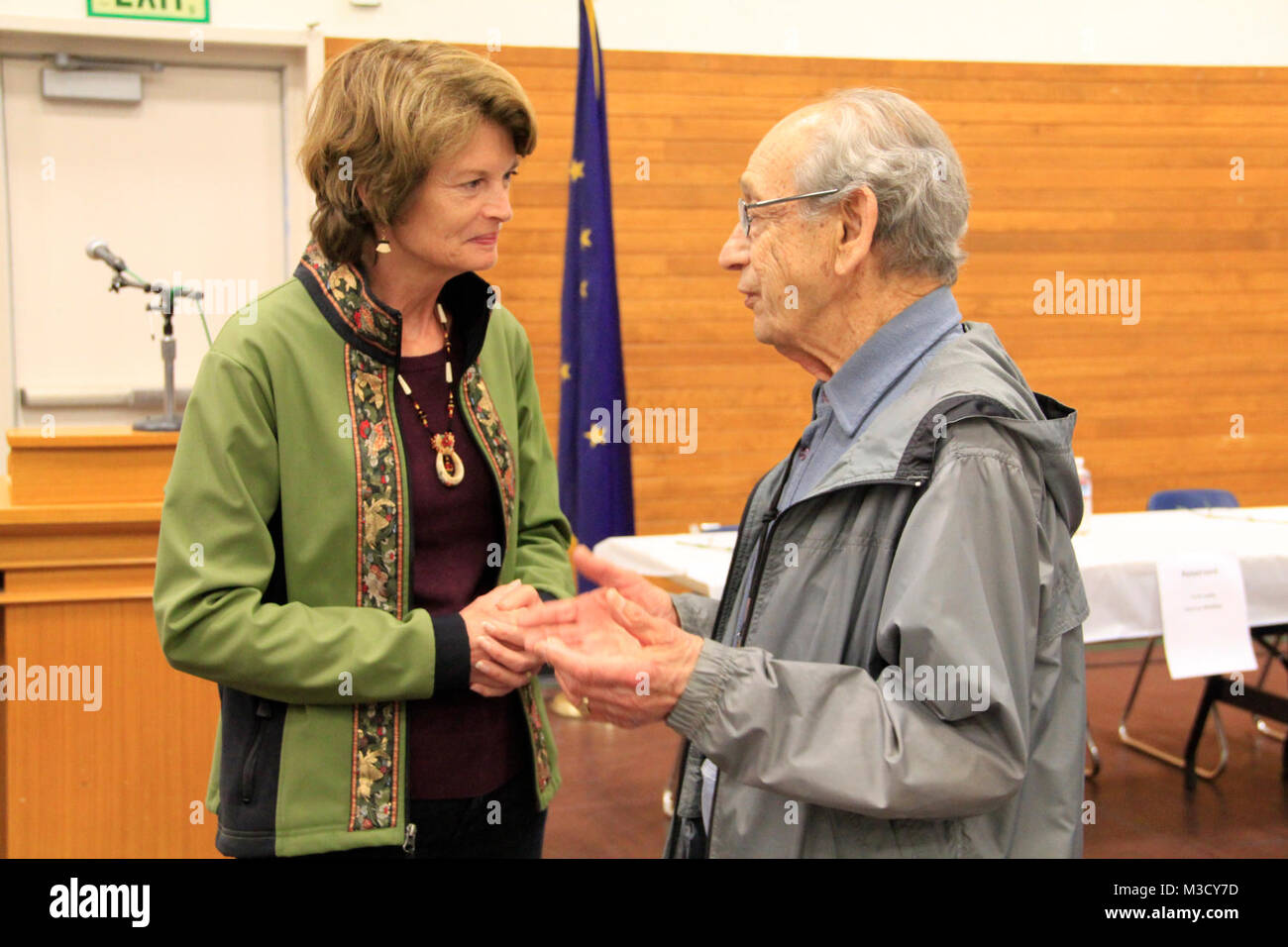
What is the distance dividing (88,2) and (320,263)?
4.28m

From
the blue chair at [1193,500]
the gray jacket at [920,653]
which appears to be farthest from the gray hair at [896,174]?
the blue chair at [1193,500]

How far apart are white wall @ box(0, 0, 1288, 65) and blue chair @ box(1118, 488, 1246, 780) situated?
2.69 meters

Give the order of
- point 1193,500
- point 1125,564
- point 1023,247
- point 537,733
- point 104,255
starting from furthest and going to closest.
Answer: point 1023,247
point 1193,500
point 1125,564
point 104,255
point 537,733

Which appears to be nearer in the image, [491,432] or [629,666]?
[629,666]

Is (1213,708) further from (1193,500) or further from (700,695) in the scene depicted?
(700,695)

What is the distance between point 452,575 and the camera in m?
1.73

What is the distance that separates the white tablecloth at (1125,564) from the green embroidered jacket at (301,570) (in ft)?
5.54

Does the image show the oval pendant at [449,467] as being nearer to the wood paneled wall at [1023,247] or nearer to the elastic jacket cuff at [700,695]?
the elastic jacket cuff at [700,695]

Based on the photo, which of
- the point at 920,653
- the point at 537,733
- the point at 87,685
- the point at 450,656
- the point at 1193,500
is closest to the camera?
the point at 920,653

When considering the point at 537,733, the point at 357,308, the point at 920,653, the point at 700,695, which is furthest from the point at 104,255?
the point at 920,653

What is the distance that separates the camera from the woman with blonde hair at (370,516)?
5.01ft

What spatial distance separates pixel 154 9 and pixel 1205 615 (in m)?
4.89

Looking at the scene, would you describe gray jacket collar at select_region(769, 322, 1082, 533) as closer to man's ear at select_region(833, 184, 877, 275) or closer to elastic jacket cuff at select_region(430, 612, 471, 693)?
man's ear at select_region(833, 184, 877, 275)
